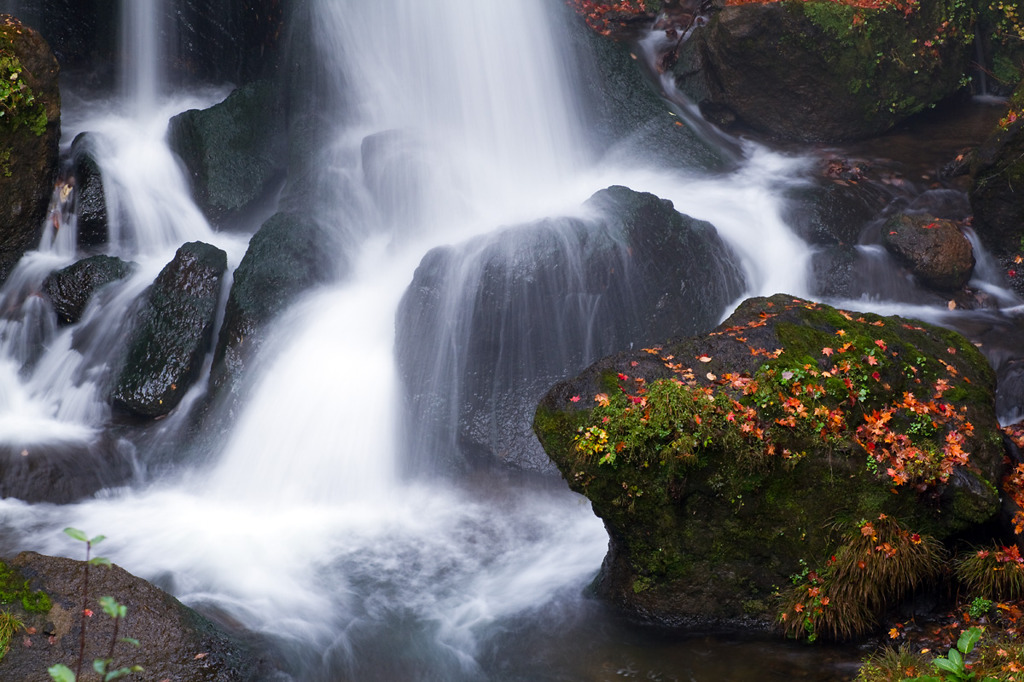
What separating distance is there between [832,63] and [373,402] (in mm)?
8925

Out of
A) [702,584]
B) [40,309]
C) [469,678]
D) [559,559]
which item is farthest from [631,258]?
[40,309]

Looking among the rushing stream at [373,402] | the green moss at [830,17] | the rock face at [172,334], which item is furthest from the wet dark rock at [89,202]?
the green moss at [830,17]

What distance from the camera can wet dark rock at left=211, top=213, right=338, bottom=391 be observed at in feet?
30.3

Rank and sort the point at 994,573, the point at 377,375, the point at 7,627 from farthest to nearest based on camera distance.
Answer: the point at 377,375 < the point at 994,573 < the point at 7,627

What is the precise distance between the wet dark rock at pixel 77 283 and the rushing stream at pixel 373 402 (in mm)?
204

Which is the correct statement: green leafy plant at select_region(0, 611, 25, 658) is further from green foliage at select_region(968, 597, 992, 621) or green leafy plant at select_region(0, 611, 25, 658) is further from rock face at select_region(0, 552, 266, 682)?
green foliage at select_region(968, 597, 992, 621)

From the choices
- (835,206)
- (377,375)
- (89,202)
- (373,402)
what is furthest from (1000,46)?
(89,202)

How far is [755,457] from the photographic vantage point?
5293 mm

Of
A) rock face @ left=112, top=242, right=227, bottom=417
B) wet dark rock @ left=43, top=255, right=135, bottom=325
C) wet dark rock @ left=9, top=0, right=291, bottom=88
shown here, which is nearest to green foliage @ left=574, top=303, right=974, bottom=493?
rock face @ left=112, top=242, right=227, bottom=417

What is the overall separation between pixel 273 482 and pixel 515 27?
9.17m

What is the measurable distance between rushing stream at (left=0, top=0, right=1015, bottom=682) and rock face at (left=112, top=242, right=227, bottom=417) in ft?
1.18

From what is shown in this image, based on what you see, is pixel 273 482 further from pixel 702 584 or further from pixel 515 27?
pixel 515 27

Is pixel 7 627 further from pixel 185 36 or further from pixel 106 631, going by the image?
pixel 185 36

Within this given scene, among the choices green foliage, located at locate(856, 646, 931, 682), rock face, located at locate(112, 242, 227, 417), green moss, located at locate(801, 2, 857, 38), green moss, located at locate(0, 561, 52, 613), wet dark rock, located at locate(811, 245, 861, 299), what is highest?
green moss, located at locate(801, 2, 857, 38)
